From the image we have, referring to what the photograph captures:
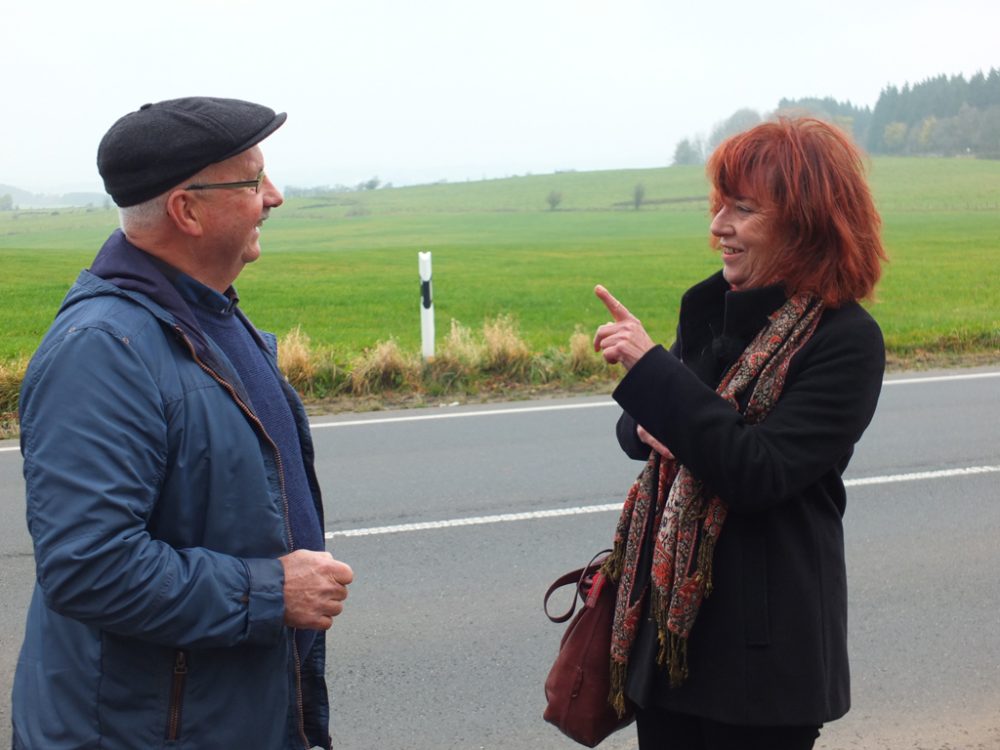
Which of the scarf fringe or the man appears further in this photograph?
the scarf fringe

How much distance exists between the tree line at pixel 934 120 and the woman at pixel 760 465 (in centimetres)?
7875

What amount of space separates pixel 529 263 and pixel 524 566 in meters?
28.2

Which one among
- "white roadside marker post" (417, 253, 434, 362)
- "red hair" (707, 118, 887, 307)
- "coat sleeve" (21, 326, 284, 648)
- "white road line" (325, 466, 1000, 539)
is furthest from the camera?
"white roadside marker post" (417, 253, 434, 362)

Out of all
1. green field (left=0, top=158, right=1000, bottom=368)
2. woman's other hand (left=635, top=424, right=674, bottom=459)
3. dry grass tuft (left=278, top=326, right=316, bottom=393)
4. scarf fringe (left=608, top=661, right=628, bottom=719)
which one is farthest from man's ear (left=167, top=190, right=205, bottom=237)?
dry grass tuft (left=278, top=326, right=316, bottom=393)

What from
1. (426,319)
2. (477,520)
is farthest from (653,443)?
(426,319)

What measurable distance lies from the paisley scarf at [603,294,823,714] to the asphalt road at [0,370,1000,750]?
70.6 inches

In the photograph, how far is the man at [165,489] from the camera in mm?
1961

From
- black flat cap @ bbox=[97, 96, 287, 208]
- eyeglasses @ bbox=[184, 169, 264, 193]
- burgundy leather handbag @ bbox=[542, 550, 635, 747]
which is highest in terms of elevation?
black flat cap @ bbox=[97, 96, 287, 208]

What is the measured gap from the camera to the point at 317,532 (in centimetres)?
243

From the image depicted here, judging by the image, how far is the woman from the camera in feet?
7.80

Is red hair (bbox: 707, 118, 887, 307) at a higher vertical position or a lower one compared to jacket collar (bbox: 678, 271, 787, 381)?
higher

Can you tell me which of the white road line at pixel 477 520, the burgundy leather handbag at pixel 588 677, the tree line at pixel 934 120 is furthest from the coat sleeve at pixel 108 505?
the tree line at pixel 934 120

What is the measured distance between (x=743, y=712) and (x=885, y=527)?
437 cm

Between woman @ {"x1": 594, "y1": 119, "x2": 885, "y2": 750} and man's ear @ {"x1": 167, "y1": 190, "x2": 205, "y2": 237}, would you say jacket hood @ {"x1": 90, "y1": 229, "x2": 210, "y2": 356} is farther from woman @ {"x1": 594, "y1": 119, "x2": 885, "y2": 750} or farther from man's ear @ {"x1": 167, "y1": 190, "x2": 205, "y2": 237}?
woman @ {"x1": 594, "y1": 119, "x2": 885, "y2": 750}
